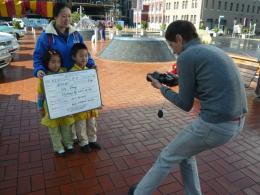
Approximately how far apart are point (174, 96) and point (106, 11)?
293 ft

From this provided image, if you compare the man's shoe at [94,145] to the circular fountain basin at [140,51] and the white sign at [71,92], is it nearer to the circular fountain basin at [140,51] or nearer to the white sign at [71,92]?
the white sign at [71,92]

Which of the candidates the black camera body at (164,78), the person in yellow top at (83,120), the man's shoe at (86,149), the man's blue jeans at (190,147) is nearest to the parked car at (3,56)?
the person in yellow top at (83,120)

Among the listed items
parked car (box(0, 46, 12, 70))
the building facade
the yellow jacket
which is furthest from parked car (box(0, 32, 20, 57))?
the building facade

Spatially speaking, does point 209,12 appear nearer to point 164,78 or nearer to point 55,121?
point 55,121

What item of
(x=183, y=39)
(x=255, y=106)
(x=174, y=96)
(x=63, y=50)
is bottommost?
(x=255, y=106)

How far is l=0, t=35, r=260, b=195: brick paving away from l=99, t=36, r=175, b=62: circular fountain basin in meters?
5.32

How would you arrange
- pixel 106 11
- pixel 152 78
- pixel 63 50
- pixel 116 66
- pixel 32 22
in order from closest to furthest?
pixel 152 78 → pixel 63 50 → pixel 116 66 → pixel 32 22 → pixel 106 11

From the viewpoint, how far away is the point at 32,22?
76.4 feet

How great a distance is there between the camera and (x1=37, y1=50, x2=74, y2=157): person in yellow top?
3390mm

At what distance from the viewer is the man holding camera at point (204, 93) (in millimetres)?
2041

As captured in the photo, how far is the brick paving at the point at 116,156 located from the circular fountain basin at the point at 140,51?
5.32m

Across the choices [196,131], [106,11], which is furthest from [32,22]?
[106,11]

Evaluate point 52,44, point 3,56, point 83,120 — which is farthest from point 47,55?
point 3,56

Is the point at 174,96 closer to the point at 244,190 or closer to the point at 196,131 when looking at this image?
the point at 196,131
